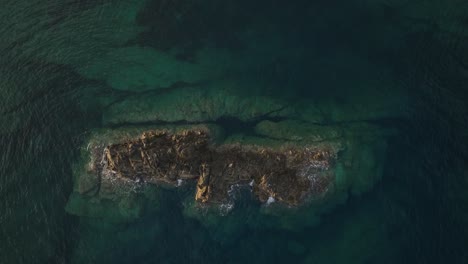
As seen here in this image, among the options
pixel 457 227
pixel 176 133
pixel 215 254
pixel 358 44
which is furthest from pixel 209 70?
pixel 457 227

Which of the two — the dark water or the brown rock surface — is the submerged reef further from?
the dark water

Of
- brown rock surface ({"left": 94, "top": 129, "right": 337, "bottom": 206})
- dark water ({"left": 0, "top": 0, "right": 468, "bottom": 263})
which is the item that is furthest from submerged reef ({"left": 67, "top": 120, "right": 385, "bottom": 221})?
dark water ({"left": 0, "top": 0, "right": 468, "bottom": 263})

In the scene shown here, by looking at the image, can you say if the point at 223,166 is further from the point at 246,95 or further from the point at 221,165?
the point at 246,95

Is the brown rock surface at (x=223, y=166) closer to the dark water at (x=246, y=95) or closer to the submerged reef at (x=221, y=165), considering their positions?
the submerged reef at (x=221, y=165)

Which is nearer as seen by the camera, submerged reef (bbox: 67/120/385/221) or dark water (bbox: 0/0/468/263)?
dark water (bbox: 0/0/468/263)

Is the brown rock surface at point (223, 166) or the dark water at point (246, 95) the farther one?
the brown rock surface at point (223, 166)

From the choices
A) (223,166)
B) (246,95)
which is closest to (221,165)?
(223,166)

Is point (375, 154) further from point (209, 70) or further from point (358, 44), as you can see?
point (209, 70)

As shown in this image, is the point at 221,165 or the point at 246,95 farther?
the point at 246,95

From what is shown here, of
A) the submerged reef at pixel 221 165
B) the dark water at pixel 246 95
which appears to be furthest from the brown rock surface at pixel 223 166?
the dark water at pixel 246 95
